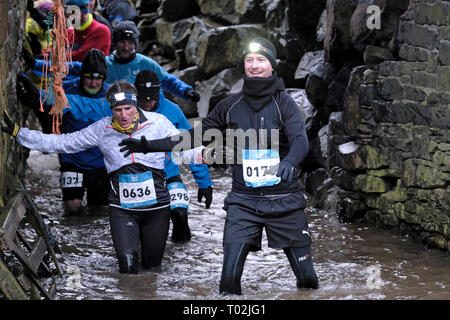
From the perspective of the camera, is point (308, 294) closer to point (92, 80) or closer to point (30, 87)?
point (30, 87)

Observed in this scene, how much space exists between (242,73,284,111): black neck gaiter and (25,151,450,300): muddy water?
139 centimetres

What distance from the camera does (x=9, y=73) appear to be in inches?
227

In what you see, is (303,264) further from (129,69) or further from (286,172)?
(129,69)

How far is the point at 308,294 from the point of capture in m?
4.87

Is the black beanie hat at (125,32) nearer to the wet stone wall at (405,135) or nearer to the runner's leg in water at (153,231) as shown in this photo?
the wet stone wall at (405,135)

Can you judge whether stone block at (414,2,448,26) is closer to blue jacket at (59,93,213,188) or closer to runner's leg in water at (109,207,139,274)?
blue jacket at (59,93,213,188)

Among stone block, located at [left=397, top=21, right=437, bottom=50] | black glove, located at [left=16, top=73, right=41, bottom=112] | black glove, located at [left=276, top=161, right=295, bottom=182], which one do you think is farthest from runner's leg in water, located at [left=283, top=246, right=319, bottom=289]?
stone block, located at [left=397, top=21, right=437, bottom=50]

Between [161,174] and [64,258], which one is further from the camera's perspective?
[64,258]

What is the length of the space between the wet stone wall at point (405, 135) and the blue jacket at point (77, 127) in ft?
9.87

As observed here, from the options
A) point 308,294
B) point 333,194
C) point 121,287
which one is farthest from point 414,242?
point 121,287

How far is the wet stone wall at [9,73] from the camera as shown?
5.28 m

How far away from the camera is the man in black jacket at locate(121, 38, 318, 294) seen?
4730 mm

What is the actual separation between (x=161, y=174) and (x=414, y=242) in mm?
2940

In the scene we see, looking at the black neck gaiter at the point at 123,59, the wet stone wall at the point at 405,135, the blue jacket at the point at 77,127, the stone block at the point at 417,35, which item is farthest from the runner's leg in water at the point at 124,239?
the stone block at the point at 417,35
